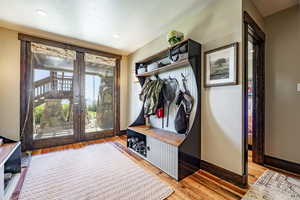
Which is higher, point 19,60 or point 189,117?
point 19,60

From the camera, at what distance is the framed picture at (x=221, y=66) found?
1.58 metres

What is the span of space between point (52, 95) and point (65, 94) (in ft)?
0.81

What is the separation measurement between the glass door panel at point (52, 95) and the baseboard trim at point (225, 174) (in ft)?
9.77

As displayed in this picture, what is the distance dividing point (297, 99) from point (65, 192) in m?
3.27

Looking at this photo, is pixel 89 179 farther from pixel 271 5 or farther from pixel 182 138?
pixel 271 5

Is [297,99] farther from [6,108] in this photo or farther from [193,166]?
[6,108]

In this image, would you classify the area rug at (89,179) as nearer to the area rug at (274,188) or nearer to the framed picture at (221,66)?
the area rug at (274,188)

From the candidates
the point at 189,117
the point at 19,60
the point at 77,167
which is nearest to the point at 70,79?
the point at 19,60

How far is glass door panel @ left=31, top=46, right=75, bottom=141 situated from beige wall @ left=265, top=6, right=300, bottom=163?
3959 mm

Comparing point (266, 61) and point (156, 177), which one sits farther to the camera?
point (266, 61)

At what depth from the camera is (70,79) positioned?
3.08 metres

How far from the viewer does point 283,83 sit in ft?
6.37

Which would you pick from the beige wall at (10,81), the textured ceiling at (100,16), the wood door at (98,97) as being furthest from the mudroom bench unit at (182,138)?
the beige wall at (10,81)

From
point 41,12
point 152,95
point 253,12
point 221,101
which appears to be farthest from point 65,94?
point 253,12
